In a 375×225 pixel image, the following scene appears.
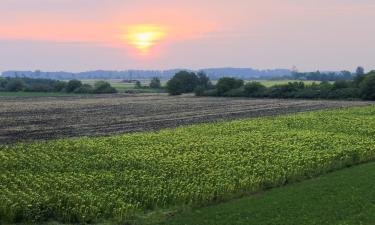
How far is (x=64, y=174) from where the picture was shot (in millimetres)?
26469

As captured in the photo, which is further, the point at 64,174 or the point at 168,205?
the point at 64,174

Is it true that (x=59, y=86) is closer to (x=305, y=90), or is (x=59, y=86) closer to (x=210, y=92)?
A: (x=210, y=92)

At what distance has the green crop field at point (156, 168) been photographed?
2055cm

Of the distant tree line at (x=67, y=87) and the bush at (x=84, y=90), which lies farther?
the bush at (x=84, y=90)

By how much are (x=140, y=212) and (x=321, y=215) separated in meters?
7.16

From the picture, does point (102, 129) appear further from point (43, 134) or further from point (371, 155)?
point (371, 155)

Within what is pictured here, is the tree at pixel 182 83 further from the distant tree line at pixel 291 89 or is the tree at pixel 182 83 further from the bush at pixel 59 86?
the bush at pixel 59 86

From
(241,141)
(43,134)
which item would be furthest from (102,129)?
(241,141)

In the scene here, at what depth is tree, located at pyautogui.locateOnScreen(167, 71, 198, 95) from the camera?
492 ft

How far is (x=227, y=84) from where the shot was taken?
138 metres

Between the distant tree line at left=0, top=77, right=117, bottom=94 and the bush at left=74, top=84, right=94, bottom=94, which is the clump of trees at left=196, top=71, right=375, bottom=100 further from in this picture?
the bush at left=74, top=84, right=94, bottom=94

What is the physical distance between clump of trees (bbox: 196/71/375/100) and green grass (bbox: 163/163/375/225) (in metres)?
89.2

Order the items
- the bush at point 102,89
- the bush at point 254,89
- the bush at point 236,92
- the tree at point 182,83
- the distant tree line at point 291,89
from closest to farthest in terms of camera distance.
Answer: the distant tree line at point 291,89 < the bush at point 254,89 < the bush at point 236,92 < the tree at point 182,83 < the bush at point 102,89

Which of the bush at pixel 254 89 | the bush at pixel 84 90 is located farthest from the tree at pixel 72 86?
the bush at pixel 254 89
